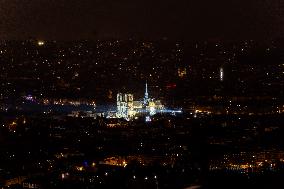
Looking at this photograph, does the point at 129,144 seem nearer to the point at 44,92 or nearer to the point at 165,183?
the point at 165,183

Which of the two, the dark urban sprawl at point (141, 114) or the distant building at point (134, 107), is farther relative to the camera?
the distant building at point (134, 107)

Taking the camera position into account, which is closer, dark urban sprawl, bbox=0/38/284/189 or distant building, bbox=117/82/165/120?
dark urban sprawl, bbox=0/38/284/189

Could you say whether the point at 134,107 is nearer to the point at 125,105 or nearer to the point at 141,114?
the point at 125,105

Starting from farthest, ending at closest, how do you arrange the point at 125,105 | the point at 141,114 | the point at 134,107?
1. the point at 134,107
2. the point at 125,105
3. the point at 141,114

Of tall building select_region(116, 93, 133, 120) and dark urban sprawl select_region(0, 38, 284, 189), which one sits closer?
dark urban sprawl select_region(0, 38, 284, 189)

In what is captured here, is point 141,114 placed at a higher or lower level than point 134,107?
lower

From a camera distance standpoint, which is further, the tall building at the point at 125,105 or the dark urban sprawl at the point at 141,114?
the tall building at the point at 125,105

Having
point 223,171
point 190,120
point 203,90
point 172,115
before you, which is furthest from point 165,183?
point 203,90

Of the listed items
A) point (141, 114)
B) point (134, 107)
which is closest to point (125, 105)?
point (134, 107)

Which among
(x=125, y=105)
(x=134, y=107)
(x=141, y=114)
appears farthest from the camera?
(x=134, y=107)

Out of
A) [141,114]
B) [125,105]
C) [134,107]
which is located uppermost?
[125,105]

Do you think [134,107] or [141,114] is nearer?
[141,114]
